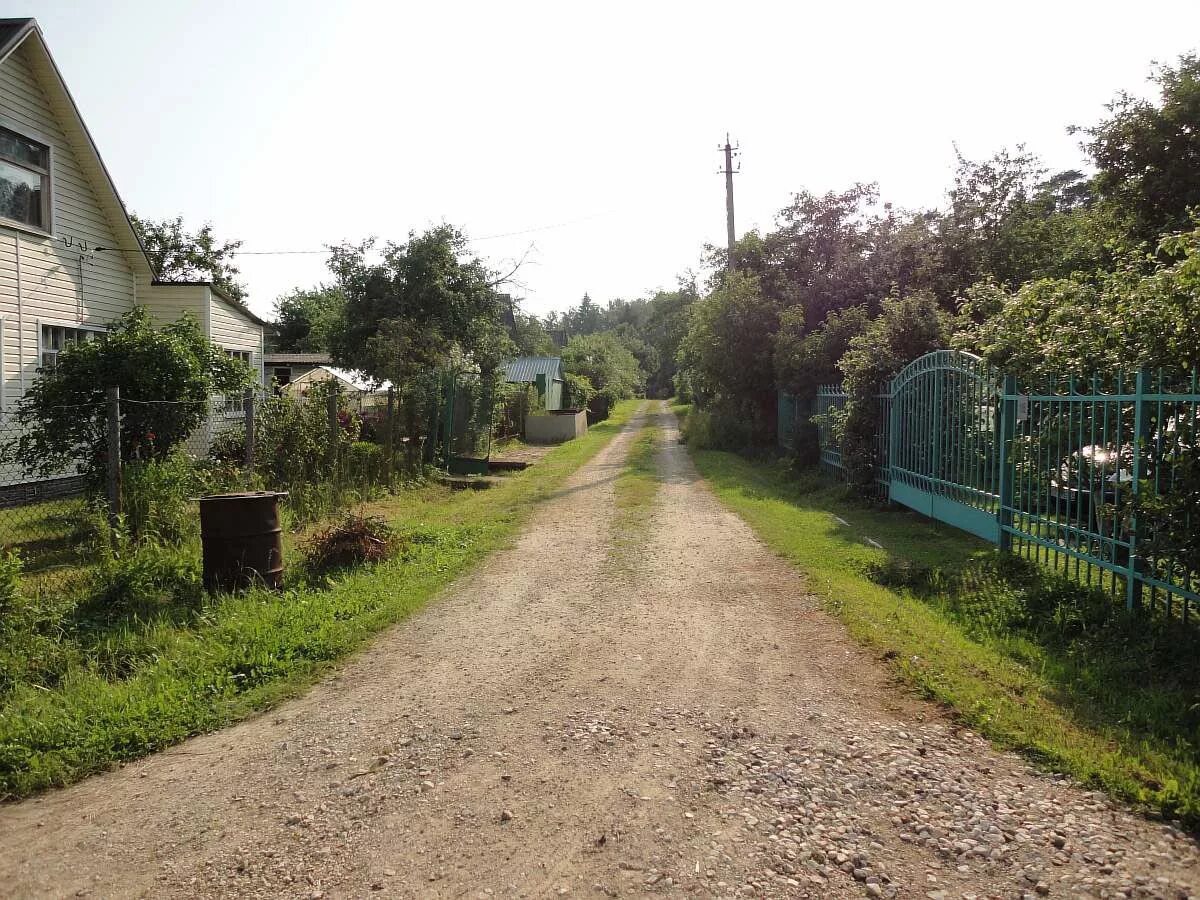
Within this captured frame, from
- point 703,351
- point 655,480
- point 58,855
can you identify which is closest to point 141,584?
point 58,855

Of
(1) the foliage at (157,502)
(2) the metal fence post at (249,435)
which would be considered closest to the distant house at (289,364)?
(2) the metal fence post at (249,435)

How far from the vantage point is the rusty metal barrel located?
6840mm

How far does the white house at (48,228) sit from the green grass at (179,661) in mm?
7269

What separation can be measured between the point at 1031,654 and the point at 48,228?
14.7 m

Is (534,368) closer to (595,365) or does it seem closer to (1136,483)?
(595,365)

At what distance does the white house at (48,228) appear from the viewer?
38.7 ft

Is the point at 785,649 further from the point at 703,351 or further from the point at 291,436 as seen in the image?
the point at 703,351

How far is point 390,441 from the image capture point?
1376 cm

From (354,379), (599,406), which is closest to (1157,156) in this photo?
(354,379)

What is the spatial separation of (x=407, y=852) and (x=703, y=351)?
19.2 m

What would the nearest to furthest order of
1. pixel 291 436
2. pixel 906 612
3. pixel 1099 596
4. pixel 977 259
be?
pixel 1099 596, pixel 906 612, pixel 291 436, pixel 977 259

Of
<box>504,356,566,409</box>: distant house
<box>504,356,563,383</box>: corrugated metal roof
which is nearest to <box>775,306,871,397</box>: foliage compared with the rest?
<box>504,356,566,409</box>: distant house

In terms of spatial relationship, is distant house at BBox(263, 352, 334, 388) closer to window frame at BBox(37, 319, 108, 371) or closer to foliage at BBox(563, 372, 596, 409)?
foliage at BBox(563, 372, 596, 409)

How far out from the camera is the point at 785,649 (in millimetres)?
5500
